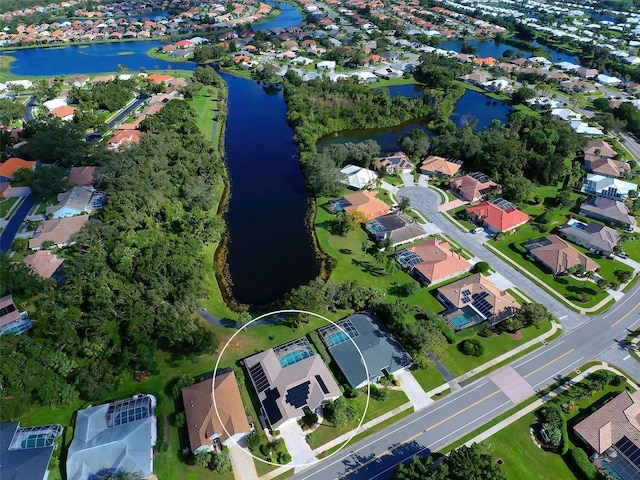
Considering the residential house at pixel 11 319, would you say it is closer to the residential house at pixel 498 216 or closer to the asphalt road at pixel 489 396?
the asphalt road at pixel 489 396

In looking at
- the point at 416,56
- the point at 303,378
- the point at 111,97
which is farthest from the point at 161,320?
the point at 416,56

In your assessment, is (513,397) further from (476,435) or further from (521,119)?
(521,119)

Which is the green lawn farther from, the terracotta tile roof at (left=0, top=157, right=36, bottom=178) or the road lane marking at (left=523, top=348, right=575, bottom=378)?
the road lane marking at (left=523, top=348, right=575, bottom=378)

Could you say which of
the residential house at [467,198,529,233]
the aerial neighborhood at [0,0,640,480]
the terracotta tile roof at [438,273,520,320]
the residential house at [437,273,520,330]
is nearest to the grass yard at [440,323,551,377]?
the aerial neighborhood at [0,0,640,480]

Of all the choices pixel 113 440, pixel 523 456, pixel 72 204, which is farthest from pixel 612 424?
pixel 72 204

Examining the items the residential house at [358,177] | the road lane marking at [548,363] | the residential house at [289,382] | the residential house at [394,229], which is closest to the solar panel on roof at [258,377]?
the residential house at [289,382]

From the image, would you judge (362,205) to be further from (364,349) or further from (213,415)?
(213,415)
